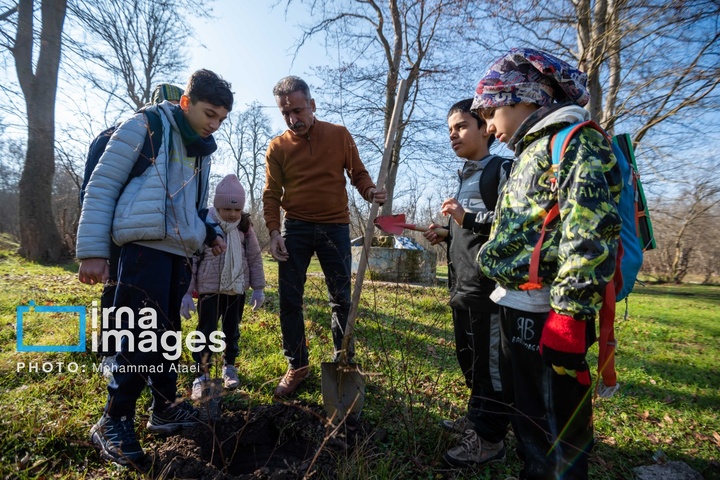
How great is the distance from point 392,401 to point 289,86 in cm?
237

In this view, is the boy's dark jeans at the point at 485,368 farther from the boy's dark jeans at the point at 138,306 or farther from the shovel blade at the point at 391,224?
the boy's dark jeans at the point at 138,306

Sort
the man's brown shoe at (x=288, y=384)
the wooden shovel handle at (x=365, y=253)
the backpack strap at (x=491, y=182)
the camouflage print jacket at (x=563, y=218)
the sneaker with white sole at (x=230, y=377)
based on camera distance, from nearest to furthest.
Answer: the camouflage print jacket at (x=563, y=218) < the backpack strap at (x=491, y=182) < the wooden shovel handle at (x=365, y=253) < the man's brown shoe at (x=288, y=384) < the sneaker with white sole at (x=230, y=377)

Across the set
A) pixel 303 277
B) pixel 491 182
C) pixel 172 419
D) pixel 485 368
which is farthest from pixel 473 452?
pixel 172 419

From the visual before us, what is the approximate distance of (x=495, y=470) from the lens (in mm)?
1894

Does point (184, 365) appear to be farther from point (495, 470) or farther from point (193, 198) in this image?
point (495, 470)

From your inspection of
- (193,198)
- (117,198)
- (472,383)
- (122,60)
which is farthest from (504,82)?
(122,60)

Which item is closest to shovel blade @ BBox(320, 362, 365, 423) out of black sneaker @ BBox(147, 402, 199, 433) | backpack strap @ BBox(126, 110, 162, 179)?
black sneaker @ BBox(147, 402, 199, 433)

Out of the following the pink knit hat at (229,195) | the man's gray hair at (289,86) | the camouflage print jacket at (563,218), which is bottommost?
the camouflage print jacket at (563,218)

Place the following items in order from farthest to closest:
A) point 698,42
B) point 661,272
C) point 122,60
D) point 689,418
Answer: point 661,272, point 122,60, point 698,42, point 689,418

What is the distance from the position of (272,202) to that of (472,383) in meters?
1.99

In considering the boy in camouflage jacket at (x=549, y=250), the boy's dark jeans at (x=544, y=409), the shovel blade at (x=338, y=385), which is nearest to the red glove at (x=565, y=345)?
the boy in camouflage jacket at (x=549, y=250)

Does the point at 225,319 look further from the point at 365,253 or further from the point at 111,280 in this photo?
the point at 365,253

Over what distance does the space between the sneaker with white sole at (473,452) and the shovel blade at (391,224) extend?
1257 mm

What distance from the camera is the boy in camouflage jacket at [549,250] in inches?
44.3
